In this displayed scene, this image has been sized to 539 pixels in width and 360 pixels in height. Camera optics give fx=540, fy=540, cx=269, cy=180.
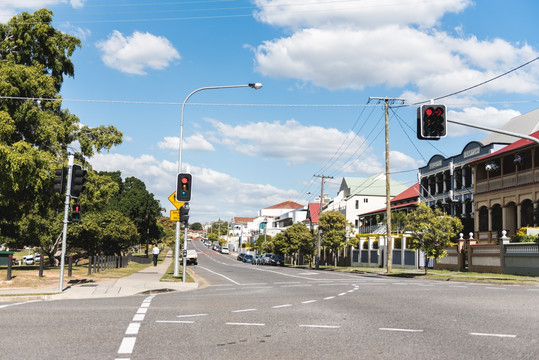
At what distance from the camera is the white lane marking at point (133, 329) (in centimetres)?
869

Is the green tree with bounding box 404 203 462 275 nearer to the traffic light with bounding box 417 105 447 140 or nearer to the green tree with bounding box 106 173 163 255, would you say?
the traffic light with bounding box 417 105 447 140

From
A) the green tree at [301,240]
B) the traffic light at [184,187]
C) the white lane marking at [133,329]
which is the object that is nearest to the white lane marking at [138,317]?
the white lane marking at [133,329]

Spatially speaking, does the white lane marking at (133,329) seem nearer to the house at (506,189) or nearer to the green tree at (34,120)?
the green tree at (34,120)

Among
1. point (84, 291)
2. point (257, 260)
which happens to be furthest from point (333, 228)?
point (84, 291)

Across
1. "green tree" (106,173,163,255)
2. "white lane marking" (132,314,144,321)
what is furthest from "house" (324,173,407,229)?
"white lane marking" (132,314,144,321)

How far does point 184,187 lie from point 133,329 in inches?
531

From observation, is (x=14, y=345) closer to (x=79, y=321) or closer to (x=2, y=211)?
(x=79, y=321)

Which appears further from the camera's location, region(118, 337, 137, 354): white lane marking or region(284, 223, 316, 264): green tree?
region(284, 223, 316, 264): green tree

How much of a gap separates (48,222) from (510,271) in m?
31.8

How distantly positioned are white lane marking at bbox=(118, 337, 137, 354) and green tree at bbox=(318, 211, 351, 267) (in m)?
52.4

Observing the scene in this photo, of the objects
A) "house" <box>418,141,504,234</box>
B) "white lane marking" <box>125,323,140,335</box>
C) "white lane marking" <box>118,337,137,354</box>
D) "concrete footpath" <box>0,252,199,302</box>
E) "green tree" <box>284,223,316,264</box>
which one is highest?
"house" <box>418,141,504,234</box>

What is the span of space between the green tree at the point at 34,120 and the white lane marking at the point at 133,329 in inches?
656

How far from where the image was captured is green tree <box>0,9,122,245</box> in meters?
24.6

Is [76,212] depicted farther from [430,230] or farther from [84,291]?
[430,230]
